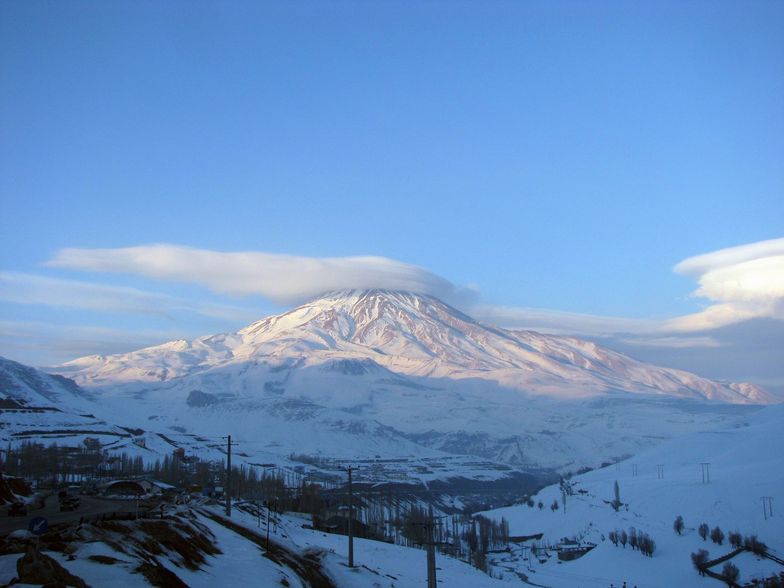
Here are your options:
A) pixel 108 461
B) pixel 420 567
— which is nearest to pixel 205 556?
pixel 420 567

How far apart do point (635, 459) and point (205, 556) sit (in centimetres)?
15636

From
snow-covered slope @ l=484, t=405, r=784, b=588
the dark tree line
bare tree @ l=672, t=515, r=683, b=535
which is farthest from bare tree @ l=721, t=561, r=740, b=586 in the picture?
bare tree @ l=672, t=515, r=683, b=535

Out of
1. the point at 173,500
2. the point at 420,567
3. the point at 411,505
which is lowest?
the point at 411,505

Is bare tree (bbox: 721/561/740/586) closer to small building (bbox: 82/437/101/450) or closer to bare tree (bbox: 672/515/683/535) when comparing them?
bare tree (bbox: 672/515/683/535)

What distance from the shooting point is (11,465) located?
118 m

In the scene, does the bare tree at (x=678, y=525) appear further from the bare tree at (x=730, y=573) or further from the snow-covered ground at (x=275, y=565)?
the snow-covered ground at (x=275, y=565)

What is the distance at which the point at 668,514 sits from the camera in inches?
3964

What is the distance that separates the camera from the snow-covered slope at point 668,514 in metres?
80.7

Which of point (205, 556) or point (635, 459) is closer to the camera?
point (205, 556)

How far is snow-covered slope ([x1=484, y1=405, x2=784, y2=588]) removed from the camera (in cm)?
8069

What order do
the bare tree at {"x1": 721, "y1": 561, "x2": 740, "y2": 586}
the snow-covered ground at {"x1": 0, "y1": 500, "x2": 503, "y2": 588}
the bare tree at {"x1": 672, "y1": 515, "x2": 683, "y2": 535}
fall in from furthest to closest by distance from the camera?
the bare tree at {"x1": 672, "y1": 515, "x2": 683, "y2": 535}, the bare tree at {"x1": 721, "y1": 561, "x2": 740, "y2": 586}, the snow-covered ground at {"x1": 0, "y1": 500, "x2": 503, "y2": 588}

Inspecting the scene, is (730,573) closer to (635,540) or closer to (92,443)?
(635,540)

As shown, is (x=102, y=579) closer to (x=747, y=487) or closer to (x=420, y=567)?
(x=420, y=567)

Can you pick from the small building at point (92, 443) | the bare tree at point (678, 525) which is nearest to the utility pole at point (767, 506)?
the bare tree at point (678, 525)
